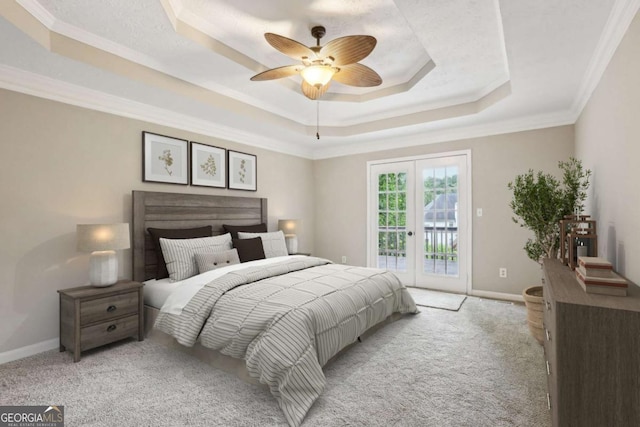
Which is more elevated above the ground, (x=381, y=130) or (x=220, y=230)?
(x=381, y=130)

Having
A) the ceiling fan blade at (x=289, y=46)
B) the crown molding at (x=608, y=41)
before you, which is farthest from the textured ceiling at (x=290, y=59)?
the ceiling fan blade at (x=289, y=46)

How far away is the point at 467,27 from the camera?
231 centimetres

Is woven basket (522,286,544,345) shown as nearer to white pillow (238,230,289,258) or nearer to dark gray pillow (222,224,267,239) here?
white pillow (238,230,289,258)

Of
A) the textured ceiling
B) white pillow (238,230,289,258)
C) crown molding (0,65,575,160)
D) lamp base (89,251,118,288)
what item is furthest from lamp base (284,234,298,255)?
lamp base (89,251,118,288)

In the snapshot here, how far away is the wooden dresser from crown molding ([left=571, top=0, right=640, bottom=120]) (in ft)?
5.29

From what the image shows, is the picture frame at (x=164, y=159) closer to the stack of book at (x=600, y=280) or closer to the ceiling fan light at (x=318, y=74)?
the ceiling fan light at (x=318, y=74)

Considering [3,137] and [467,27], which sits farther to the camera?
[3,137]

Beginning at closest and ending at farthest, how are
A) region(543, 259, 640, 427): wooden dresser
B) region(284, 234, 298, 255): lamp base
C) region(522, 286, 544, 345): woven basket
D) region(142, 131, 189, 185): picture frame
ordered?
region(543, 259, 640, 427): wooden dresser, region(522, 286, 544, 345): woven basket, region(142, 131, 189, 185): picture frame, region(284, 234, 298, 255): lamp base

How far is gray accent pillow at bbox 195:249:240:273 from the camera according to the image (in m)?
3.16

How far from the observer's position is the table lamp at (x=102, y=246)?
2.61 m

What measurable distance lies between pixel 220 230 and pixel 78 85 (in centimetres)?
203

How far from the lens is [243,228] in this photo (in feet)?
13.8

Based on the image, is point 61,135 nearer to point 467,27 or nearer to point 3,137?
point 3,137

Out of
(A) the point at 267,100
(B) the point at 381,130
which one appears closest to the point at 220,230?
(A) the point at 267,100
